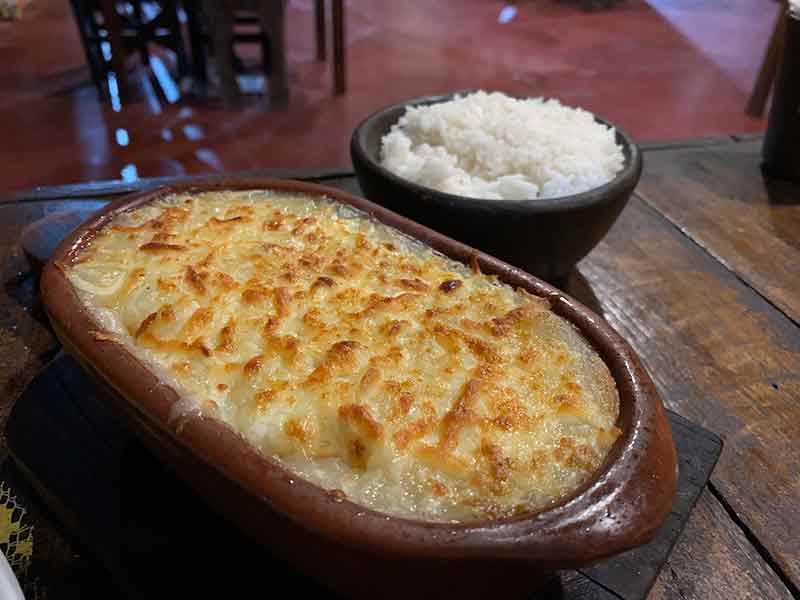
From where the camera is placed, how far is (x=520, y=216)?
3.82ft

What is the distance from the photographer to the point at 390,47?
466 cm

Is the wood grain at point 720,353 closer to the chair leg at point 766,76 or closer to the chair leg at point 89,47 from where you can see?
the chair leg at point 766,76

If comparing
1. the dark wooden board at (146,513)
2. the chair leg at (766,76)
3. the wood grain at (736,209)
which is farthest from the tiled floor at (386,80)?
the dark wooden board at (146,513)

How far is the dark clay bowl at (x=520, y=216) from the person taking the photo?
1.17 meters

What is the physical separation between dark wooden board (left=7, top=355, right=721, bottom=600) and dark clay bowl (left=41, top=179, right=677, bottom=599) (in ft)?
0.28

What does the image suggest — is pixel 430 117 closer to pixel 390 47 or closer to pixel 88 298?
pixel 88 298

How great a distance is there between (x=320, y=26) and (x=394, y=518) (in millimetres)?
4232

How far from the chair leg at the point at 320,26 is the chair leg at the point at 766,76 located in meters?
2.59

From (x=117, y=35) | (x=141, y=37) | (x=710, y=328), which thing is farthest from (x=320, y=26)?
(x=710, y=328)

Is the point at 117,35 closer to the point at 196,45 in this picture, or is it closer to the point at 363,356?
the point at 196,45

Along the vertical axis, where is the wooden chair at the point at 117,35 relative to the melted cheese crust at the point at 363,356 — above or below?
below

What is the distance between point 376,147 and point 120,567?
980 mm

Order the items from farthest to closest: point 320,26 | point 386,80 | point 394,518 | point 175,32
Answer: point 320,26 < point 386,80 < point 175,32 < point 394,518

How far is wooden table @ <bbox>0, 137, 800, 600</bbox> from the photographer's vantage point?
87 centimetres
